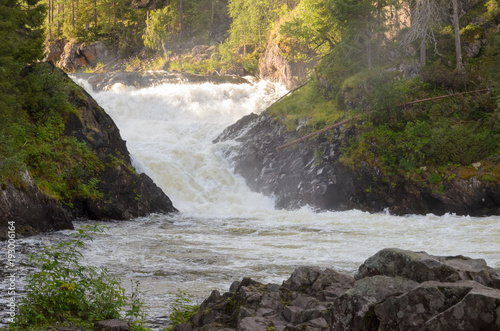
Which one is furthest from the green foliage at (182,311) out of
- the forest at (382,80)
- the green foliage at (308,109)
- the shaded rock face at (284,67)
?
the shaded rock face at (284,67)

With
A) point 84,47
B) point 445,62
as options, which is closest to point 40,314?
point 445,62

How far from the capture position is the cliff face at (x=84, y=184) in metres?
13.9

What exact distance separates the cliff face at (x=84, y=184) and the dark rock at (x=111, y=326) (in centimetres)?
848

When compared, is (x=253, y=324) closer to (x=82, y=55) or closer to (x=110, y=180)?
(x=110, y=180)

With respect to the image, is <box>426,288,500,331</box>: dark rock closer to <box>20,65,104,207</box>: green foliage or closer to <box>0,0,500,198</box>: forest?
<box>0,0,500,198</box>: forest

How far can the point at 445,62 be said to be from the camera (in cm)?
2339

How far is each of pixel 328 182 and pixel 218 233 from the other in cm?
820

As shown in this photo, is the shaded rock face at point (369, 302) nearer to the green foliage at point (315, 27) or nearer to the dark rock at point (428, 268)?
the dark rock at point (428, 268)

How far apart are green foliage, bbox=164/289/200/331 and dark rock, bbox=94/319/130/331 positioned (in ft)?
2.16

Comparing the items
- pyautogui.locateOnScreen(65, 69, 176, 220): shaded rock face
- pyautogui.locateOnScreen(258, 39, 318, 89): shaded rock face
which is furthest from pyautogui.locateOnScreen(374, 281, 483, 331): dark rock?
pyautogui.locateOnScreen(258, 39, 318, 89): shaded rock face

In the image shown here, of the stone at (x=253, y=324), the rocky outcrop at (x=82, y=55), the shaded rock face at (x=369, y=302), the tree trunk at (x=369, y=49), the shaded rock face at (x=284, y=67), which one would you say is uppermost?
the rocky outcrop at (x=82, y=55)

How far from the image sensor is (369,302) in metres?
4.80

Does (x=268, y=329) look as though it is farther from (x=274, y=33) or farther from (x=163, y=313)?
(x=274, y=33)

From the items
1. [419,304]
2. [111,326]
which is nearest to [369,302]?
[419,304]
